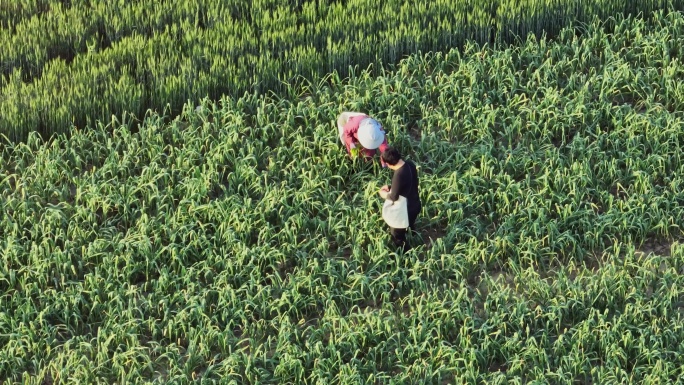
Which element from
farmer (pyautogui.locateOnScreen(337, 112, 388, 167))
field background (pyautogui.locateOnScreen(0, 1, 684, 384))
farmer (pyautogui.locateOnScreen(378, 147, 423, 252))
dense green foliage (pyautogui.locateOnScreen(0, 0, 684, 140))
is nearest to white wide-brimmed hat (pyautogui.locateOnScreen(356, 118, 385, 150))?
farmer (pyautogui.locateOnScreen(337, 112, 388, 167))

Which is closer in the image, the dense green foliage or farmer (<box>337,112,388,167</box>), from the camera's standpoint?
farmer (<box>337,112,388,167</box>)

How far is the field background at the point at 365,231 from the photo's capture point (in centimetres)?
736

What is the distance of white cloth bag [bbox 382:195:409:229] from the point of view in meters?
7.86

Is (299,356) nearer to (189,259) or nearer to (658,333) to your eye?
(189,259)

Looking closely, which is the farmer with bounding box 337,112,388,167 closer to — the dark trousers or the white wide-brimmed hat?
the white wide-brimmed hat

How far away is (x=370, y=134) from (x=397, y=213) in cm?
65

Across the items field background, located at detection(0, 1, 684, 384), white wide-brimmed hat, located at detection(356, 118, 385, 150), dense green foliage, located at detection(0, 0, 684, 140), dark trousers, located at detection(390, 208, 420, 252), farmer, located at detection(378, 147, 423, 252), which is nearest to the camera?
field background, located at detection(0, 1, 684, 384)

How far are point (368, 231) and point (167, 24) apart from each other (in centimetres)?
323

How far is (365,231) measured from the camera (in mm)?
8172

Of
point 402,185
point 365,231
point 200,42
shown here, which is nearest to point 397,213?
point 402,185

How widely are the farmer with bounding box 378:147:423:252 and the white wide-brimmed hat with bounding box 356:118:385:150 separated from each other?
23cm

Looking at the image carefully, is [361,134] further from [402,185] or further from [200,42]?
[200,42]

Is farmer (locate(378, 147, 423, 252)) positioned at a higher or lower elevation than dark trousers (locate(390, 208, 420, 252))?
higher

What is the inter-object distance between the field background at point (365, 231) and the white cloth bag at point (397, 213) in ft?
0.68
